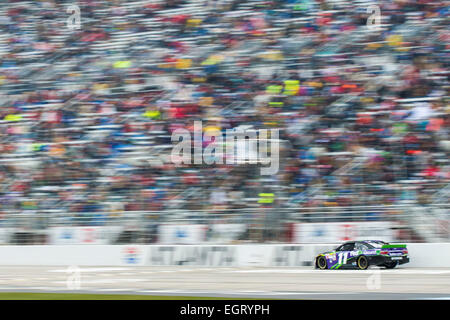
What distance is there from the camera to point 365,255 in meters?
18.1

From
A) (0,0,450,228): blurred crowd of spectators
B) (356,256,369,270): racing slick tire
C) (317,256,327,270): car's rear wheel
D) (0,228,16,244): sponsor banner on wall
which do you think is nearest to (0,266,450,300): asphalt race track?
(356,256,369,270): racing slick tire

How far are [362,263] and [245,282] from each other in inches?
180

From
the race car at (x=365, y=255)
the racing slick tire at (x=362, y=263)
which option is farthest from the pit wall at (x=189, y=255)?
→ the racing slick tire at (x=362, y=263)

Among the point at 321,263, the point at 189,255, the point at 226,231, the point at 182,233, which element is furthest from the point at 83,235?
the point at 321,263

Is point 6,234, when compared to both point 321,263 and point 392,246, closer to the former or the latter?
point 321,263

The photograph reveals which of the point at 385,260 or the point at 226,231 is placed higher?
the point at 226,231

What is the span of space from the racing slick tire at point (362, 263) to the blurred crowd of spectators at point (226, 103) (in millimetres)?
1722

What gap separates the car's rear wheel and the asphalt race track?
53 centimetres

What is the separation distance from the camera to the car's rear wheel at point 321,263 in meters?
19.0

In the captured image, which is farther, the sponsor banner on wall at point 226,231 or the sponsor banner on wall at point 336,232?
the sponsor banner on wall at point 226,231

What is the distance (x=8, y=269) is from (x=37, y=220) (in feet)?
7.23

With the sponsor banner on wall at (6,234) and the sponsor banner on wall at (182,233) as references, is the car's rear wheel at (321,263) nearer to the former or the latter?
the sponsor banner on wall at (182,233)
